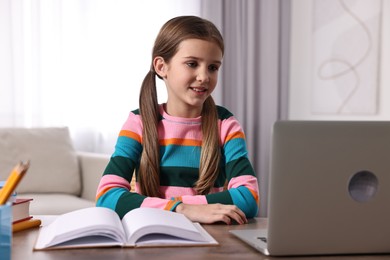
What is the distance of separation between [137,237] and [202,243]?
11 cm

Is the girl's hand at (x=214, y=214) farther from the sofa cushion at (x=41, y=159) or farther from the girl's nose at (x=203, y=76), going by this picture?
the sofa cushion at (x=41, y=159)

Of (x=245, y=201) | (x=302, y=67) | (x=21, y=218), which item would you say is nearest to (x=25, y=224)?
(x=21, y=218)

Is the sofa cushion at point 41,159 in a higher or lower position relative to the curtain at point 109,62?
lower

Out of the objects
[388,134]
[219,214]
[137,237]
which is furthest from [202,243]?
[388,134]

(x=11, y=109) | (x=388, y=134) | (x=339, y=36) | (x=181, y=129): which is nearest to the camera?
(x=388, y=134)

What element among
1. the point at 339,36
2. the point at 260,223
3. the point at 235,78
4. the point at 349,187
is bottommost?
the point at 260,223

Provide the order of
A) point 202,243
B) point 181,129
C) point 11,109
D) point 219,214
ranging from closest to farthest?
1. point 202,243
2. point 219,214
3. point 181,129
4. point 11,109

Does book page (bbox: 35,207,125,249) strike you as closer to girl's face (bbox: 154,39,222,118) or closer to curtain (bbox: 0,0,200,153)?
girl's face (bbox: 154,39,222,118)

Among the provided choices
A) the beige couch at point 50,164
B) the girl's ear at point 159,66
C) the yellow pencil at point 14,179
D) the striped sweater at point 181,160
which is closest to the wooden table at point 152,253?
the yellow pencil at point 14,179

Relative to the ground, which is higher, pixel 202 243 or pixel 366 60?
pixel 366 60

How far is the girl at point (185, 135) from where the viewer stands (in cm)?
162

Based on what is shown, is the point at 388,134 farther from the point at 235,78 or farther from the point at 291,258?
the point at 235,78

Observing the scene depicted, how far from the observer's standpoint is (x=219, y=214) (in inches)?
49.3

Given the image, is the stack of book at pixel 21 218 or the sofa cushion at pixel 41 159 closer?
the stack of book at pixel 21 218
